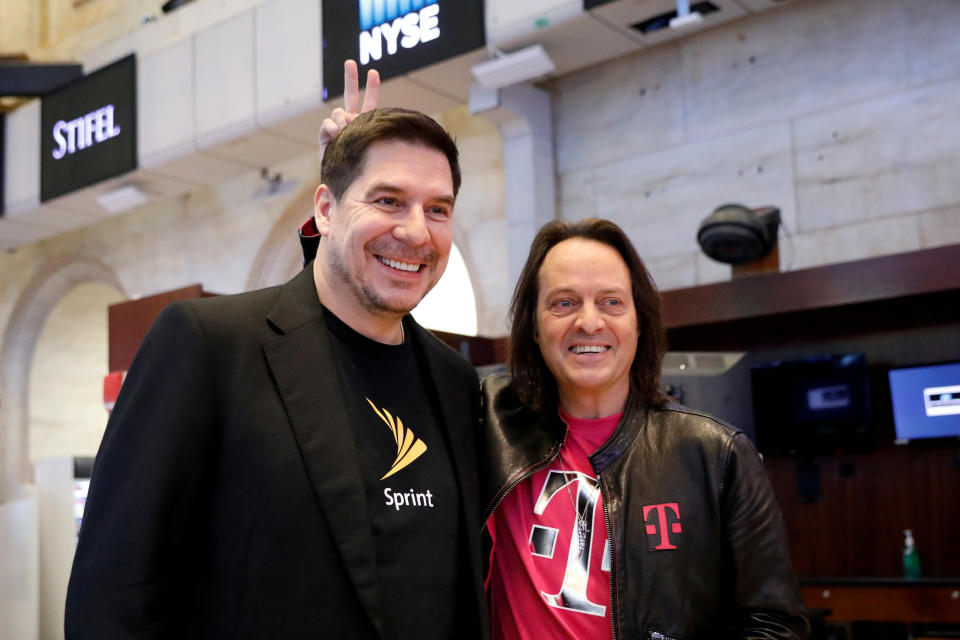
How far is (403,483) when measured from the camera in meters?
1.80

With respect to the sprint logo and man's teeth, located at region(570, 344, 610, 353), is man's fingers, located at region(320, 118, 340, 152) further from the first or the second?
man's teeth, located at region(570, 344, 610, 353)

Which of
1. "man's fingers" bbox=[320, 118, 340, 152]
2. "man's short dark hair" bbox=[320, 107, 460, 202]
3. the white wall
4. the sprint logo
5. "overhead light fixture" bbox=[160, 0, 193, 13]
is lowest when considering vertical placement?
the sprint logo

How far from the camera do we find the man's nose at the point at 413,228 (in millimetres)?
1810

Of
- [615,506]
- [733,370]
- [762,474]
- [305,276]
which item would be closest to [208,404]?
[305,276]

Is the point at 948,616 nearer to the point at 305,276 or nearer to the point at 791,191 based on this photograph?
the point at 791,191

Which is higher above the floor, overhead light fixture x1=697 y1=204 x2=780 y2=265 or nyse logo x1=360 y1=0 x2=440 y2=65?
nyse logo x1=360 y1=0 x2=440 y2=65

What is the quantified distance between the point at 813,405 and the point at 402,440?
4065mm

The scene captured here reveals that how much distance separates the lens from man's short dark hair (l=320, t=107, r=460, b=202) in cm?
184

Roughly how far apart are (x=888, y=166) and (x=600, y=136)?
1.86 m

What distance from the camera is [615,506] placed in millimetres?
2051

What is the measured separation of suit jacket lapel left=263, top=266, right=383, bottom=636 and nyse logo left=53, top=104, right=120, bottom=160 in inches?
267

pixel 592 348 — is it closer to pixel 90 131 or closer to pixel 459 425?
pixel 459 425

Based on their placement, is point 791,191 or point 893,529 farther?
point 791,191

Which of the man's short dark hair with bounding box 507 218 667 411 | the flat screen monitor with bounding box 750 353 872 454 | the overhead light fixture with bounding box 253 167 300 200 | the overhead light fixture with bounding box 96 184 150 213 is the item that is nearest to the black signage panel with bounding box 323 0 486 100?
the overhead light fixture with bounding box 253 167 300 200
